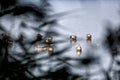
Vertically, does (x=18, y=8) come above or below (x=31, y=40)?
above

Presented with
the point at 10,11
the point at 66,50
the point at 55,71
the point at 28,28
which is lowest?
the point at 55,71

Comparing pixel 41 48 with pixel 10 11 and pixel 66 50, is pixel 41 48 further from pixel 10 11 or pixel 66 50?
pixel 10 11

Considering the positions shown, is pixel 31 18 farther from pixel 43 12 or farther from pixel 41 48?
pixel 41 48

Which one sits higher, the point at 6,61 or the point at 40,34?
the point at 40,34

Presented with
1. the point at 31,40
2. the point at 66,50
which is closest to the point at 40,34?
the point at 31,40

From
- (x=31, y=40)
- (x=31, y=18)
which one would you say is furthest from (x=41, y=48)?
(x=31, y=18)

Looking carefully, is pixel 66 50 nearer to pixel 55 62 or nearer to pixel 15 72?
pixel 55 62

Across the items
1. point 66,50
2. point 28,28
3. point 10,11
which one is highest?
point 10,11
